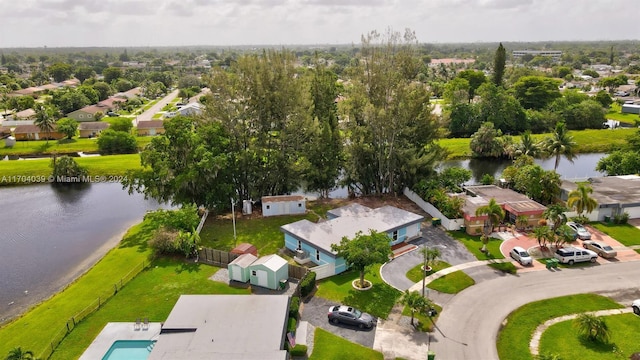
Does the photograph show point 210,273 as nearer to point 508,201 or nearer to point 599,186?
point 508,201

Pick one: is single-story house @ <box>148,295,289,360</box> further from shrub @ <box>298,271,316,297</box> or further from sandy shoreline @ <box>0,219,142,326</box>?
sandy shoreline @ <box>0,219,142,326</box>

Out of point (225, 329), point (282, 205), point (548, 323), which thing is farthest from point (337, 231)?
point (548, 323)

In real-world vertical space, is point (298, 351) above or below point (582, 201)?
below

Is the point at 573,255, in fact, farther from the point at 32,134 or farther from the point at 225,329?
the point at 32,134

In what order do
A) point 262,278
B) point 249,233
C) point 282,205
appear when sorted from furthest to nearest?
point 282,205 < point 249,233 < point 262,278

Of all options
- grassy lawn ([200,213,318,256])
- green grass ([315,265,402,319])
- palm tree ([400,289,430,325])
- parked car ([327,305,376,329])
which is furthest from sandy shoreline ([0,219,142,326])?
palm tree ([400,289,430,325])

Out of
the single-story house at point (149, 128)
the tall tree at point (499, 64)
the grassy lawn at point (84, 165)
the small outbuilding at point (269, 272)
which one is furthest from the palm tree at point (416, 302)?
the tall tree at point (499, 64)

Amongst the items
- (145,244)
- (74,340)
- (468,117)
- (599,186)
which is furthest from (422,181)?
(468,117)
